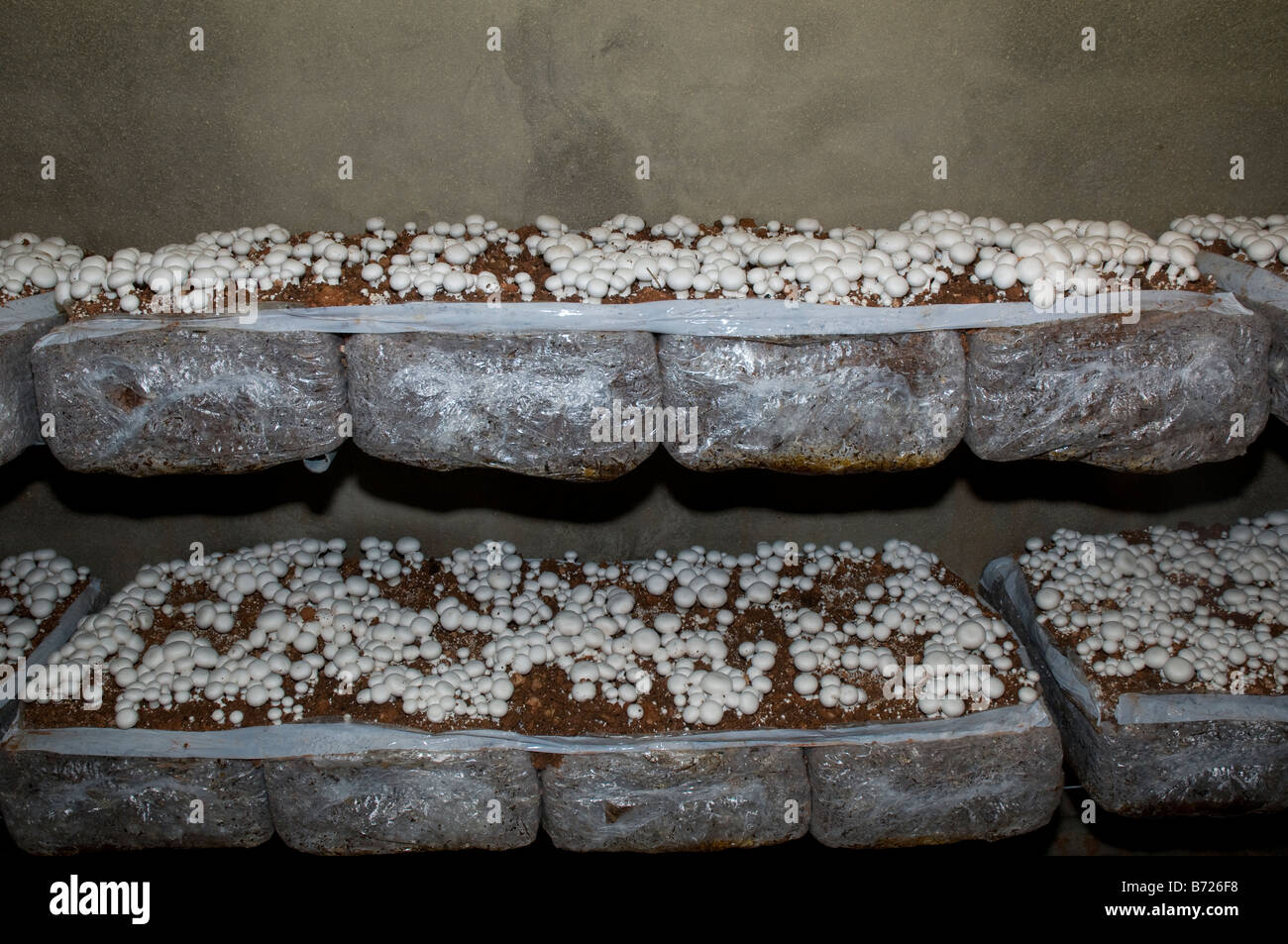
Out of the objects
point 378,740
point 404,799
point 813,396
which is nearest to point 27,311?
point 378,740

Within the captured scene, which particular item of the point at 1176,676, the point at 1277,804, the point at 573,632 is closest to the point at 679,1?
the point at 573,632

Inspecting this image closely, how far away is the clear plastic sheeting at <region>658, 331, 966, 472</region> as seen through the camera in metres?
1.24

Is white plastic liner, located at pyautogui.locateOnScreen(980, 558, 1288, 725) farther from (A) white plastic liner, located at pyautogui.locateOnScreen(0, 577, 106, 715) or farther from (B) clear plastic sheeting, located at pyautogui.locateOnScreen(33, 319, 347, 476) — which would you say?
(A) white plastic liner, located at pyautogui.locateOnScreen(0, 577, 106, 715)

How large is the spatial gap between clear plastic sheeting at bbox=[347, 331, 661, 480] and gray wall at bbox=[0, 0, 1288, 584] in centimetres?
55

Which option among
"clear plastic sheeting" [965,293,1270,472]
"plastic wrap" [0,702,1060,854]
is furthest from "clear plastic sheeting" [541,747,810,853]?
"clear plastic sheeting" [965,293,1270,472]

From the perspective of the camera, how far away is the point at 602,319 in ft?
4.10

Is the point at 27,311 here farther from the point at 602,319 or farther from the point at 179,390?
the point at 602,319

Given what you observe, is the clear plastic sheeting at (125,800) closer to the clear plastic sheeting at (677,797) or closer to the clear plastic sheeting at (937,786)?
the clear plastic sheeting at (677,797)

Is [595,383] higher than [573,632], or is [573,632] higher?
[595,383]

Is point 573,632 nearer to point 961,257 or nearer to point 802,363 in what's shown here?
point 802,363

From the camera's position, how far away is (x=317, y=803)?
1.45m
